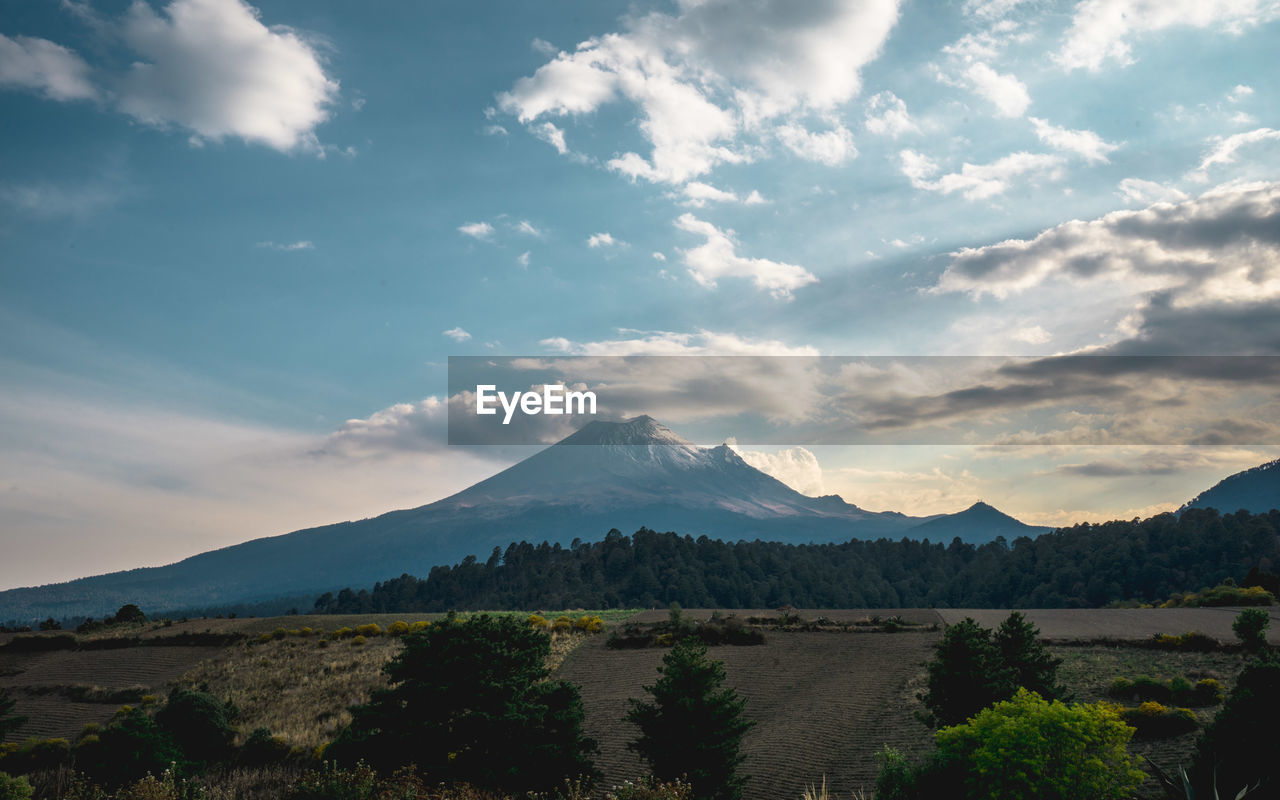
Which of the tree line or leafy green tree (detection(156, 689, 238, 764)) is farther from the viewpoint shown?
the tree line

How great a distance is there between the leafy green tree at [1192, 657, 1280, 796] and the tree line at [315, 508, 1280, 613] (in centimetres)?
7462

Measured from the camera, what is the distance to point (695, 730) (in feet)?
54.9

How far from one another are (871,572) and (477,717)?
93.2 metres

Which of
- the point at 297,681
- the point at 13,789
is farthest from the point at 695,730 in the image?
the point at 297,681

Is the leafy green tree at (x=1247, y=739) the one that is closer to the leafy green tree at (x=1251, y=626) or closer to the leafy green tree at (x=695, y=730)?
the leafy green tree at (x=695, y=730)

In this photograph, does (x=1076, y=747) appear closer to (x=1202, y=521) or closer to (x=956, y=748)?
(x=956, y=748)

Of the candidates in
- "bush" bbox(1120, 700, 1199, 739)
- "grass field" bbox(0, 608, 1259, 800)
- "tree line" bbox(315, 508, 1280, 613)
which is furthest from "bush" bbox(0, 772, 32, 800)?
"tree line" bbox(315, 508, 1280, 613)

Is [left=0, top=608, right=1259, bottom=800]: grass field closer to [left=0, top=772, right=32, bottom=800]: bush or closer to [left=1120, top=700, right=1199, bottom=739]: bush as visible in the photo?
[left=1120, top=700, right=1199, bottom=739]: bush

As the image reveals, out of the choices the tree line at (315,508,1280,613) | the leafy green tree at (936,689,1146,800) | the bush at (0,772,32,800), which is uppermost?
the leafy green tree at (936,689,1146,800)

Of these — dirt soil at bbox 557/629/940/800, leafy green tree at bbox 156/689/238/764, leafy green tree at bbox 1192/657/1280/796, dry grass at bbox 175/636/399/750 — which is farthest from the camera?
dry grass at bbox 175/636/399/750

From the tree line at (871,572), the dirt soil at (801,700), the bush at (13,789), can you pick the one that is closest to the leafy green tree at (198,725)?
the bush at (13,789)

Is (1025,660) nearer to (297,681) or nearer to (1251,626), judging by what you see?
(1251,626)

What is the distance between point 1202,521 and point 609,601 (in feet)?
237

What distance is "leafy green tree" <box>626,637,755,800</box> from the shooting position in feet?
54.1
